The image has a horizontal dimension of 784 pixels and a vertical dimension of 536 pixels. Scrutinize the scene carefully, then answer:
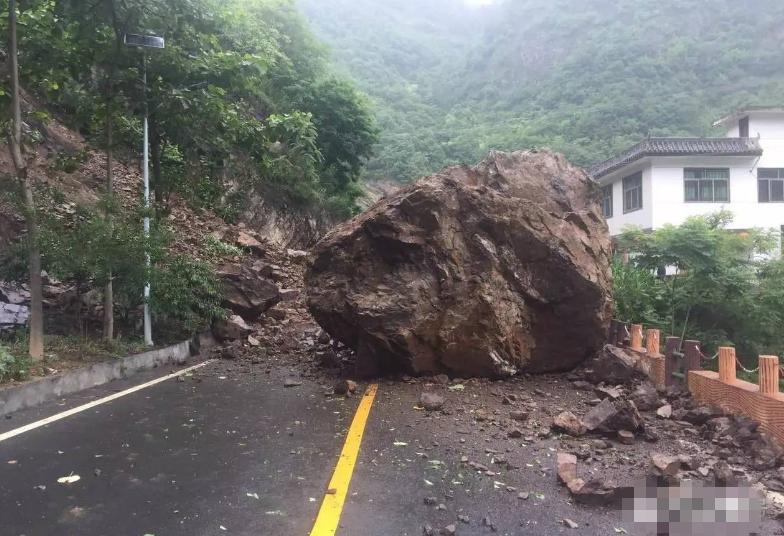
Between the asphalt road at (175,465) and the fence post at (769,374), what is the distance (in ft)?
14.1

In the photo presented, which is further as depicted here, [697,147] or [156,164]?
[697,147]

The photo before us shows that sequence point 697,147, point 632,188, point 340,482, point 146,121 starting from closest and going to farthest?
1. point 340,482
2. point 146,121
3. point 697,147
4. point 632,188

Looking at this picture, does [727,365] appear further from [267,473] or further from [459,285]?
[267,473]

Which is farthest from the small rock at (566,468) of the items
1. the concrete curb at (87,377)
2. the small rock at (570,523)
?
the concrete curb at (87,377)

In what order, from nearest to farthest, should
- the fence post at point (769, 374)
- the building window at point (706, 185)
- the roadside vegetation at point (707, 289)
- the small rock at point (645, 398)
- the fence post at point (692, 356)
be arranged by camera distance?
1. the fence post at point (769, 374)
2. the small rock at point (645, 398)
3. the fence post at point (692, 356)
4. the roadside vegetation at point (707, 289)
5. the building window at point (706, 185)

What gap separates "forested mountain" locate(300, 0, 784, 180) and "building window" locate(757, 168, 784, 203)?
394 inches

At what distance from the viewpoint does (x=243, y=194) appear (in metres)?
21.3

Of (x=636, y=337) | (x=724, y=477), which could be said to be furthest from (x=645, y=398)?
(x=724, y=477)

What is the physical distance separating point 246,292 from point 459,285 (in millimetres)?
6480

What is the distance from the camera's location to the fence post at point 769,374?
19.9 feet

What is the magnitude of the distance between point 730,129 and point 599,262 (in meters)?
23.2

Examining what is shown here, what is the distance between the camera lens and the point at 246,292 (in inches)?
531

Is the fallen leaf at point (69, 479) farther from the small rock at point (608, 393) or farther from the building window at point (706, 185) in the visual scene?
the building window at point (706, 185)

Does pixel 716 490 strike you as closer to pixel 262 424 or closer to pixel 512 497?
pixel 512 497
